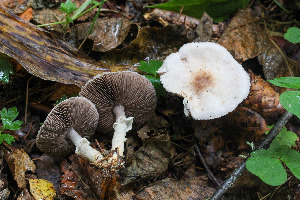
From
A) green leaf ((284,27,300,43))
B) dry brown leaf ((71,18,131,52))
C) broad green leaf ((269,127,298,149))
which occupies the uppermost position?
green leaf ((284,27,300,43))

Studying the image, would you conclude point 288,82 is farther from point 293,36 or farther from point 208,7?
point 208,7

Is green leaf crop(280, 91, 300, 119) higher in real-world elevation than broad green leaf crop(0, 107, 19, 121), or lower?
higher

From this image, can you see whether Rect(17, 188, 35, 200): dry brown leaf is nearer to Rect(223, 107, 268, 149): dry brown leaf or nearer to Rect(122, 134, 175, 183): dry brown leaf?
Rect(122, 134, 175, 183): dry brown leaf

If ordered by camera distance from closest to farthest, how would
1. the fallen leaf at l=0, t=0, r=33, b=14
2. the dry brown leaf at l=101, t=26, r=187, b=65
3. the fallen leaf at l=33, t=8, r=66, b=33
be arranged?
1. the dry brown leaf at l=101, t=26, r=187, b=65
2. the fallen leaf at l=33, t=8, r=66, b=33
3. the fallen leaf at l=0, t=0, r=33, b=14

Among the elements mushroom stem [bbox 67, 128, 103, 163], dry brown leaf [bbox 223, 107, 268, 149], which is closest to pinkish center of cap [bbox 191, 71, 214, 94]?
dry brown leaf [bbox 223, 107, 268, 149]

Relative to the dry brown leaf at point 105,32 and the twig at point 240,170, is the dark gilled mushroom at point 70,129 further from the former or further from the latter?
the twig at point 240,170
